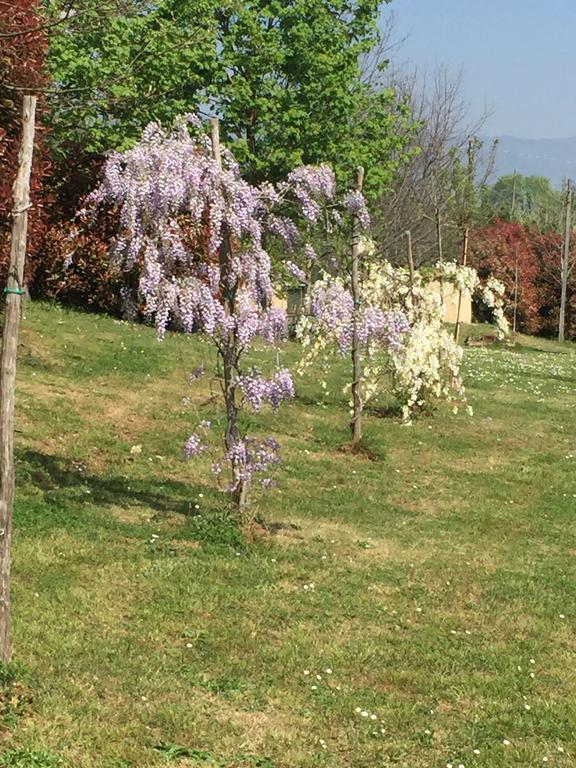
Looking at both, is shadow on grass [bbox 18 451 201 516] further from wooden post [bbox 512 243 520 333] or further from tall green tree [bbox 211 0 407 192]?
wooden post [bbox 512 243 520 333]

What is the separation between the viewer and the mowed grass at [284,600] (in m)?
5.66

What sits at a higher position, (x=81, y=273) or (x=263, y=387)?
(x=81, y=273)

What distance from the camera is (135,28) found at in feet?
76.4

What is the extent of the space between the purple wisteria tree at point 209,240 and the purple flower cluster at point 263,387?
0.04 ft

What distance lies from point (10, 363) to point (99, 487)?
17.3ft

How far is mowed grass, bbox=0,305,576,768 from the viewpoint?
566cm

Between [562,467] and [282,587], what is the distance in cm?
871

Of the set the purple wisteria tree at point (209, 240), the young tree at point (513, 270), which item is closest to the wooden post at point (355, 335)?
the purple wisteria tree at point (209, 240)

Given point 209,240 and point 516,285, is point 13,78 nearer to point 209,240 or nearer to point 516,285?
point 209,240

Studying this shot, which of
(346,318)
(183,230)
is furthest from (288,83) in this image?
(183,230)

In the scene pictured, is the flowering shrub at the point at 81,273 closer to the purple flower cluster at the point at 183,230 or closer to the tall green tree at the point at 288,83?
the tall green tree at the point at 288,83

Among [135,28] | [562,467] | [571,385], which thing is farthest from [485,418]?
[135,28]

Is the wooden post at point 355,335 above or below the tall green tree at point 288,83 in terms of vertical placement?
below

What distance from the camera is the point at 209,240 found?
30.2 feet
